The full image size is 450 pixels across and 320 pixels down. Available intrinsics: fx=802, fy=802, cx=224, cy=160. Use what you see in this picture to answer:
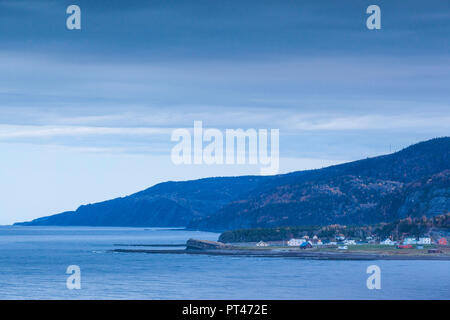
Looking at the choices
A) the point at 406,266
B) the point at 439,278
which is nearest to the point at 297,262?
the point at 406,266

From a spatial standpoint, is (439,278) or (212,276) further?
→ (212,276)

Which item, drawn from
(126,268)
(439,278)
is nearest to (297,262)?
(126,268)

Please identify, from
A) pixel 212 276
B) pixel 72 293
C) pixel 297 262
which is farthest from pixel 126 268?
pixel 72 293

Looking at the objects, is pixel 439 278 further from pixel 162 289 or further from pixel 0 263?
pixel 0 263

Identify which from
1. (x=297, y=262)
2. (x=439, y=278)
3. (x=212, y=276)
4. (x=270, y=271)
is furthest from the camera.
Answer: (x=297, y=262)
